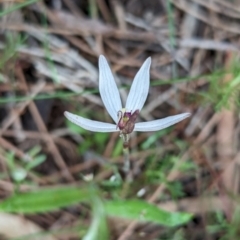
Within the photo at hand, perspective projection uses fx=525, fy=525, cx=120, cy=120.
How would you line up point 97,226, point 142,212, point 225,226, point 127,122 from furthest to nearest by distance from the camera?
point 225,226 → point 142,212 → point 97,226 → point 127,122

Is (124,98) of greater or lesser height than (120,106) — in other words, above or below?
above

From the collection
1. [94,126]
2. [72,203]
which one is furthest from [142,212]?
[94,126]

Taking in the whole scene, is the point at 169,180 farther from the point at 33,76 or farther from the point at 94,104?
the point at 33,76

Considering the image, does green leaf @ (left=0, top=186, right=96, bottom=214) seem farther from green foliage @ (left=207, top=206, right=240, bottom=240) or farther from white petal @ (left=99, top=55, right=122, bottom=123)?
green foliage @ (left=207, top=206, right=240, bottom=240)

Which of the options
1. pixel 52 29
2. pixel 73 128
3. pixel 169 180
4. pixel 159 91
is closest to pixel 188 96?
pixel 159 91

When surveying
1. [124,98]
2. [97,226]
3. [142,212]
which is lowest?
[97,226]

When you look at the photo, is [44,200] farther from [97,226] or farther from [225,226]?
[225,226]
